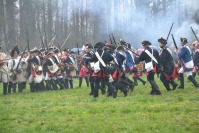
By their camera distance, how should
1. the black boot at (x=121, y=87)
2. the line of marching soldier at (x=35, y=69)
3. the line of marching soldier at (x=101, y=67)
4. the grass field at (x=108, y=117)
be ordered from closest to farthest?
the grass field at (x=108, y=117) → the line of marching soldier at (x=101, y=67) → the black boot at (x=121, y=87) → the line of marching soldier at (x=35, y=69)

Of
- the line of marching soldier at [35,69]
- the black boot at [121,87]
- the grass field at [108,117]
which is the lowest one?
the grass field at [108,117]

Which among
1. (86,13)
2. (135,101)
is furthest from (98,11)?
(135,101)

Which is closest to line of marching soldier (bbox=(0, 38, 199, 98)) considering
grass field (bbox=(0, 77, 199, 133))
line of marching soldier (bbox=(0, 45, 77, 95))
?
line of marching soldier (bbox=(0, 45, 77, 95))

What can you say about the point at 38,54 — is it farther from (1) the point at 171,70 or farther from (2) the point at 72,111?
(2) the point at 72,111

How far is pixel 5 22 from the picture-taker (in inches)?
1484

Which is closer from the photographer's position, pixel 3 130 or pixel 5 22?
pixel 3 130

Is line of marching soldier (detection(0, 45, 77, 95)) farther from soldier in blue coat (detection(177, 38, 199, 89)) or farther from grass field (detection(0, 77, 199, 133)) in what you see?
soldier in blue coat (detection(177, 38, 199, 89))

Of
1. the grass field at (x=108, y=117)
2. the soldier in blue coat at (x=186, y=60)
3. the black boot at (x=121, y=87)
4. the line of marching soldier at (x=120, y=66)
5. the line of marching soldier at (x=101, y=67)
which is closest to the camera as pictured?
the grass field at (x=108, y=117)

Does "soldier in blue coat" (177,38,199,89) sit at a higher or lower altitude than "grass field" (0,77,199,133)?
higher

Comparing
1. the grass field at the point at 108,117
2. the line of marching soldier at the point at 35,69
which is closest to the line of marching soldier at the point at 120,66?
the grass field at the point at 108,117

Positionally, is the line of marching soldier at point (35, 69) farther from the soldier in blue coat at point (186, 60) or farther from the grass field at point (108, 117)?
the soldier in blue coat at point (186, 60)

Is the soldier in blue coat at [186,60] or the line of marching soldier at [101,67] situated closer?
the line of marching soldier at [101,67]

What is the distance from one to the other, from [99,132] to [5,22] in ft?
105

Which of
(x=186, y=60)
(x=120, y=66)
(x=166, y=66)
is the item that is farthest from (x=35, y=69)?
(x=186, y=60)
